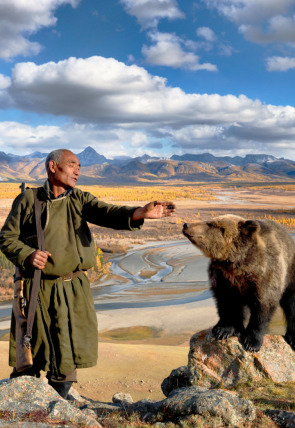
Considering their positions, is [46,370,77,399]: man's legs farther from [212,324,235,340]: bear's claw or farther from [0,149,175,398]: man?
[212,324,235,340]: bear's claw

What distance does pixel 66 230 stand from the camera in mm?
4141

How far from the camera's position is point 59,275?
401cm

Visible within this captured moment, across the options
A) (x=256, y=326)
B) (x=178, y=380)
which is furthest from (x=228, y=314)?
(x=178, y=380)

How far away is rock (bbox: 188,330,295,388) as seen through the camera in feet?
16.3

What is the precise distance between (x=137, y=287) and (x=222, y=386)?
16.4 metres

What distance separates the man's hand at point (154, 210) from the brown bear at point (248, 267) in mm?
435

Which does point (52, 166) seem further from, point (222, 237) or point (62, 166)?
point (222, 237)

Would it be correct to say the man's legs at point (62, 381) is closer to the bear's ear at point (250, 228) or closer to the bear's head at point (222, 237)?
the bear's head at point (222, 237)

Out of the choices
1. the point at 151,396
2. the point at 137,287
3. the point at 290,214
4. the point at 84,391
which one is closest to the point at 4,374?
the point at 84,391

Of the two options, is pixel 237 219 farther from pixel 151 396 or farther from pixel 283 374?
pixel 151 396

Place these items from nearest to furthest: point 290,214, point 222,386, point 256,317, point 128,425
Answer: point 128,425, point 256,317, point 222,386, point 290,214

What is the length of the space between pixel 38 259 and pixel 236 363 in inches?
119

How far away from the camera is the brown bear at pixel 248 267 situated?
4.49m

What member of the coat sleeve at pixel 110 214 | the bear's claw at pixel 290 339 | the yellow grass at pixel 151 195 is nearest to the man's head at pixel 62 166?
the coat sleeve at pixel 110 214
